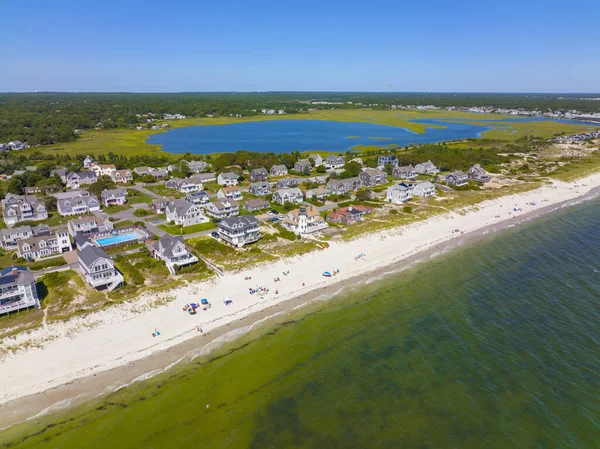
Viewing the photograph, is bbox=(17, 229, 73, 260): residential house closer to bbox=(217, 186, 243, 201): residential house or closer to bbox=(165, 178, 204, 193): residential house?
bbox=(217, 186, 243, 201): residential house

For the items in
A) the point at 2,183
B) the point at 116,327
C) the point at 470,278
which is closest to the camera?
the point at 116,327

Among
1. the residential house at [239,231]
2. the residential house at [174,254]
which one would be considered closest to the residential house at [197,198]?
the residential house at [239,231]

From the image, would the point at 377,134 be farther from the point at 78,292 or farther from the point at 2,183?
the point at 78,292

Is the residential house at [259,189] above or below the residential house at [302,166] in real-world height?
below

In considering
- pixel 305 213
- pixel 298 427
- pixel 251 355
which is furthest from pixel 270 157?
pixel 298 427

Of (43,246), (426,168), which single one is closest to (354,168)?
(426,168)

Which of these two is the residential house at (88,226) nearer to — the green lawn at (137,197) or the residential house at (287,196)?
the green lawn at (137,197)
